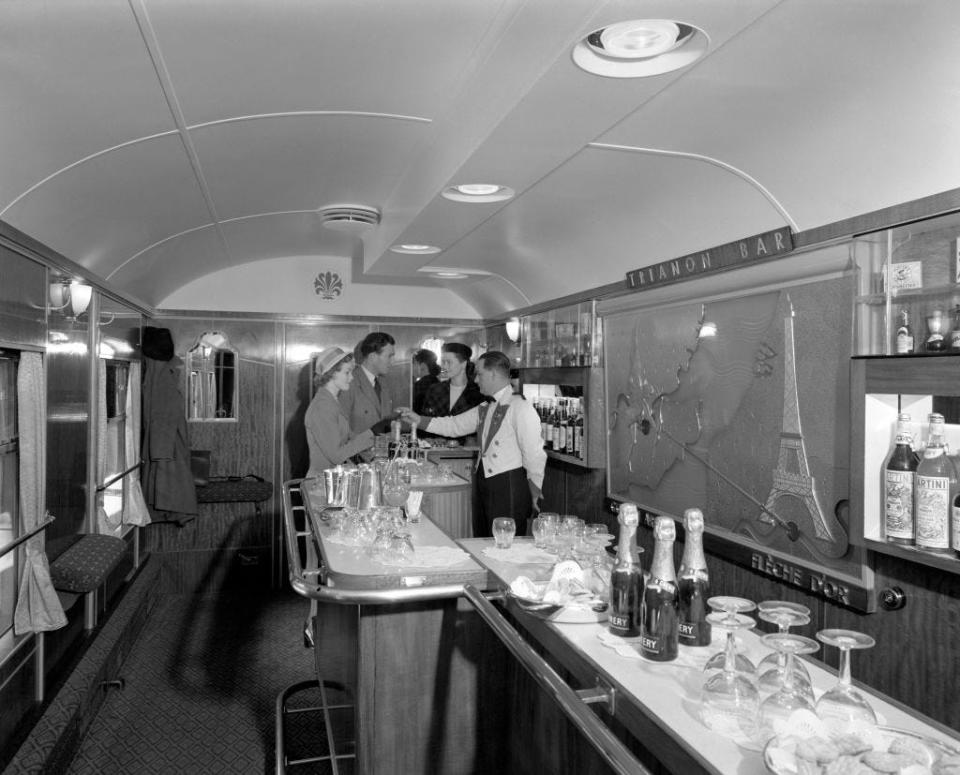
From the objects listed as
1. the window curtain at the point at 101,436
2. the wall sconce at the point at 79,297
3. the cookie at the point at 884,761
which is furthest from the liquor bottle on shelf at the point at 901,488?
the window curtain at the point at 101,436

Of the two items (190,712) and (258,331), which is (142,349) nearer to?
(258,331)

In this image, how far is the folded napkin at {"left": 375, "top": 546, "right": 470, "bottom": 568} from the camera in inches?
104

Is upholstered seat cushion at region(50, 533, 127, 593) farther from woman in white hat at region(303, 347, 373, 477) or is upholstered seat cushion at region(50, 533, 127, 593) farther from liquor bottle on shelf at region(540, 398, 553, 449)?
liquor bottle on shelf at region(540, 398, 553, 449)

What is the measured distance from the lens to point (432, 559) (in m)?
2.70

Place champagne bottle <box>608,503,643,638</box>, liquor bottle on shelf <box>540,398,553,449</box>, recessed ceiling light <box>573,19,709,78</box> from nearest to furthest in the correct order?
1. champagne bottle <box>608,503,643,638</box>
2. recessed ceiling light <box>573,19,709,78</box>
3. liquor bottle on shelf <box>540,398,553,449</box>

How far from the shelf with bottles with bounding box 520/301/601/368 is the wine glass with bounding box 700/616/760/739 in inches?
157

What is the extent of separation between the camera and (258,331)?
7512mm

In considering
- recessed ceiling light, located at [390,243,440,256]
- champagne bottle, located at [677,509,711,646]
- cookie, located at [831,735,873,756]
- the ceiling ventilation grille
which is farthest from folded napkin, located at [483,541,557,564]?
the ceiling ventilation grille

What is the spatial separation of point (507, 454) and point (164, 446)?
2.90 m

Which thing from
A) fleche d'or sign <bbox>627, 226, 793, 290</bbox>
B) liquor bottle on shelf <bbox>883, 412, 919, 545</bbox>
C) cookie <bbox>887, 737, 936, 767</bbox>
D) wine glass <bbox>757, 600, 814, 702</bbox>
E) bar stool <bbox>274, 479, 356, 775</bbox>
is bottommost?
bar stool <bbox>274, 479, 356, 775</bbox>

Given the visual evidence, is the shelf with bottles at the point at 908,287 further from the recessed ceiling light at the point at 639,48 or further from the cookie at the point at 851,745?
the cookie at the point at 851,745

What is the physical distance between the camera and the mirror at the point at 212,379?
735 cm

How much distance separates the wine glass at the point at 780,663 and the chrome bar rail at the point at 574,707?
30 centimetres

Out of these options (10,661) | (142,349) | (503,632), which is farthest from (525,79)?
(142,349)
